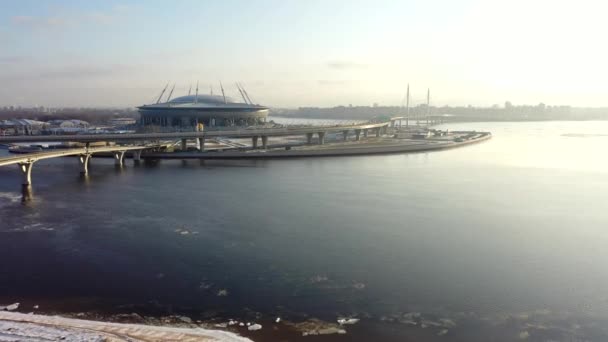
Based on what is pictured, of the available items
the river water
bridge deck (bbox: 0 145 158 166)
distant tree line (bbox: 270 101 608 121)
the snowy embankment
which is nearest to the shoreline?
bridge deck (bbox: 0 145 158 166)

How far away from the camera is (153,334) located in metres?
3.97

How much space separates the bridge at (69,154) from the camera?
11294mm

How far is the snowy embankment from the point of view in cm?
387

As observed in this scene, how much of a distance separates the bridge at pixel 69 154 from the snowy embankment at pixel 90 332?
→ 25.8ft

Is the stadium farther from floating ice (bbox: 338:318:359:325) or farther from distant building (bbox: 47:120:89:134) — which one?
floating ice (bbox: 338:318:359:325)

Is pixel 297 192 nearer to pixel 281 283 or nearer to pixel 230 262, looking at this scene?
pixel 230 262

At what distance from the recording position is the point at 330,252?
632 centimetres

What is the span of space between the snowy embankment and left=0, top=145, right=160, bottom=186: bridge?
7.85 meters

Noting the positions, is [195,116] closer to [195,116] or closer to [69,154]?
[195,116]

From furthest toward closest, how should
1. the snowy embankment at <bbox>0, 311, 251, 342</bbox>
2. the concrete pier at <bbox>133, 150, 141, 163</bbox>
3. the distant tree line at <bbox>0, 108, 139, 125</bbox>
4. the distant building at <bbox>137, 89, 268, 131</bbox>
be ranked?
the distant tree line at <bbox>0, 108, 139, 125</bbox>, the distant building at <bbox>137, 89, 268, 131</bbox>, the concrete pier at <bbox>133, 150, 141, 163</bbox>, the snowy embankment at <bbox>0, 311, 251, 342</bbox>

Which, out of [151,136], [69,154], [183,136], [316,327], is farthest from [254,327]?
[183,136]

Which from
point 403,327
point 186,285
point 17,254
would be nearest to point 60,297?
point 186,285

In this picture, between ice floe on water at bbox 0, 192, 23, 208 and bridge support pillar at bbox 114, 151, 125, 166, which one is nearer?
ice floe on water at bbox 0, 192, 23, 208

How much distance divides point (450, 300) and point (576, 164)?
553 inches
